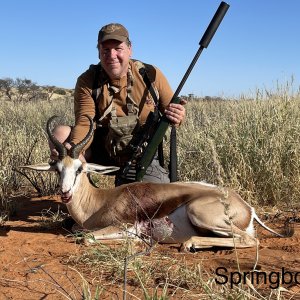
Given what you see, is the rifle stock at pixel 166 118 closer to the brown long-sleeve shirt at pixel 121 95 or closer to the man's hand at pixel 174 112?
the man's hand at pixel 174 112

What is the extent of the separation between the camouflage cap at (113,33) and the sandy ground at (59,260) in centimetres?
242

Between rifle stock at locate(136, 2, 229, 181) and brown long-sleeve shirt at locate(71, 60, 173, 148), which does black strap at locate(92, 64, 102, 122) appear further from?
rifle stock at locate(136, 2, 229, 181)

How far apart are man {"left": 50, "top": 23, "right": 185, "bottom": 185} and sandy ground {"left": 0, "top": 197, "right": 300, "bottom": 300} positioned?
4.33 ft

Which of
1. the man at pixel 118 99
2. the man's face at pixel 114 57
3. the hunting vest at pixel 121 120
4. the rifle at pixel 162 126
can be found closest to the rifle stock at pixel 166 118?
the rifle at pixel 162 126

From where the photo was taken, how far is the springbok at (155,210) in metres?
4.47

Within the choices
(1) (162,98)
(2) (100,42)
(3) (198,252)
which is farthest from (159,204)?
(2) (100,42)

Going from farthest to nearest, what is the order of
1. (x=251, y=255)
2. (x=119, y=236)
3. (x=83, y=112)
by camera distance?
(x=83, y=112)
(x=119, y=236)
(x=251, y=255)

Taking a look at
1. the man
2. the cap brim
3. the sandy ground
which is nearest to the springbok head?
the sandy ground

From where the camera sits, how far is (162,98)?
6160 mm

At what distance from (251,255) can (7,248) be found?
224cm

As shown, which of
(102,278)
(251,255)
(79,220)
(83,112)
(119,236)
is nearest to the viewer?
(102,278)

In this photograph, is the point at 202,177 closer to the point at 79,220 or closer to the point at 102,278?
the point at 79,220

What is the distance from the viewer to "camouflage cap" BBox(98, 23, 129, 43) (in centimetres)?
573

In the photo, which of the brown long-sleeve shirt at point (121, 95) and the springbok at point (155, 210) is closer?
the springbok at point (155, 210)
